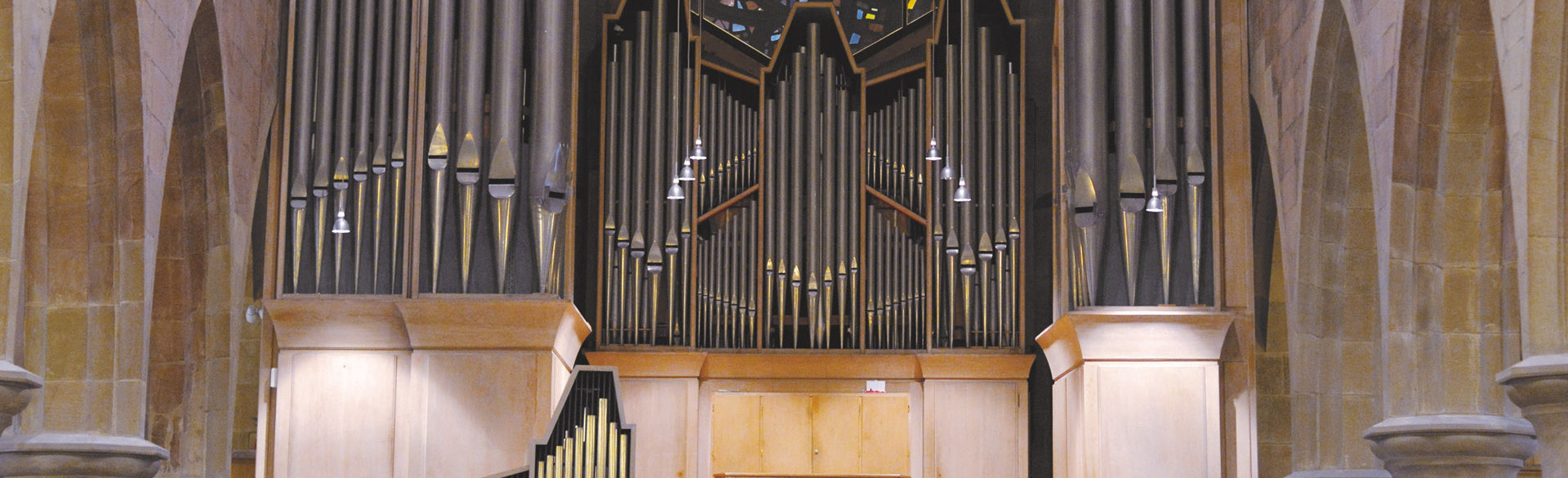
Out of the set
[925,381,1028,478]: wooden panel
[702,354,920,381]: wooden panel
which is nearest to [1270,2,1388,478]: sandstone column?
[925,381,1028,478]: wooden panel

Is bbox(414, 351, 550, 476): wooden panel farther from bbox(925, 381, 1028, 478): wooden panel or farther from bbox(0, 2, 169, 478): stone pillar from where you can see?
bbox(925, 381, 1028, 478): wooden panel

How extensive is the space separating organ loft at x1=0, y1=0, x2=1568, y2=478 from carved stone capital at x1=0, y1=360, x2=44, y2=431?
0.11ft

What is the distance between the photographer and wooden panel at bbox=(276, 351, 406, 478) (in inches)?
535

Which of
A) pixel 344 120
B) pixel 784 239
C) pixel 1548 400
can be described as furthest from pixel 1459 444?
pixel 344 120

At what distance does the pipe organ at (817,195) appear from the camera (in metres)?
16.6

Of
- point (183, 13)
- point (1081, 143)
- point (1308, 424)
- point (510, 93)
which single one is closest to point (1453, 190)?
point (1308, 424)

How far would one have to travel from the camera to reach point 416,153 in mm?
13781

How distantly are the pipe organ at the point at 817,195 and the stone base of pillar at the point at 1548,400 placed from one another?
8190 millimetres

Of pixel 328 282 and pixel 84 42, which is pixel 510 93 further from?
pixel 84 42

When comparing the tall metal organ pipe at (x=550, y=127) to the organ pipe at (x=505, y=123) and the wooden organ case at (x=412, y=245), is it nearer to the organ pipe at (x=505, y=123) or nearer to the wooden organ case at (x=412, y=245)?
the wooden organ case at (x=412, y=245)

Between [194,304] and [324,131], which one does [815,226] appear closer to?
[324,131]

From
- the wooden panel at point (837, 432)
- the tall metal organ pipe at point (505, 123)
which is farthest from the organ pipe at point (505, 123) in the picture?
the wooden panel at point (837, 432)

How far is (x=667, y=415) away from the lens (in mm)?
16672

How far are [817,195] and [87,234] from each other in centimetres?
721
